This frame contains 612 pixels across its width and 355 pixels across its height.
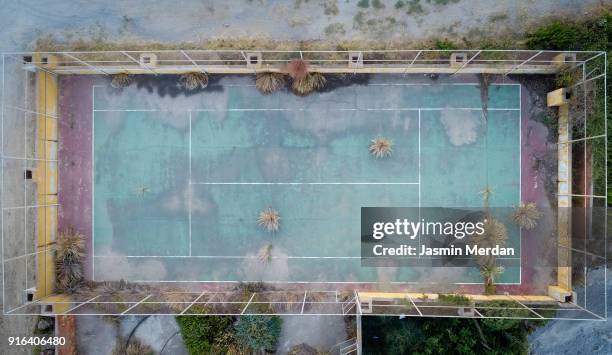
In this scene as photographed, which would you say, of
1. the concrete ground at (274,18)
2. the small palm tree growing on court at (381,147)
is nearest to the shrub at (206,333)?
the small palm tree growing on court at (381,147)

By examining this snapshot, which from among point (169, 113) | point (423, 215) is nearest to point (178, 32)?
point (169, 113)

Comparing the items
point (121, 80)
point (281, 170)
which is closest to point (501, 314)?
point (281, 170)

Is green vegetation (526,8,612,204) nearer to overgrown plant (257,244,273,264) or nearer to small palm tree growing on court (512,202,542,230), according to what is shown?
small palm tree growing on court (512,202,542,230)

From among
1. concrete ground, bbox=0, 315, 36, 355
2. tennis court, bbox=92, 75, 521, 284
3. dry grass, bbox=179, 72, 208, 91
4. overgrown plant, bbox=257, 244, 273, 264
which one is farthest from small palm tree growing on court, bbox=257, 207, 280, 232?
concrete ground, bbox=0, 315, 36, 355

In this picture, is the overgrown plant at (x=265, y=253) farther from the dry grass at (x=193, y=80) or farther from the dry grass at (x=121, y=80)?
the dry grass at (x=121, y=80)

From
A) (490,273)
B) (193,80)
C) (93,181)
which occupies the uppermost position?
(193,80)

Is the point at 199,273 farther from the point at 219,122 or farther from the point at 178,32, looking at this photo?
the point at 178,32

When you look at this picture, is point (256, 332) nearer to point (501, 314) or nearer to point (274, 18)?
point (501, 314)
